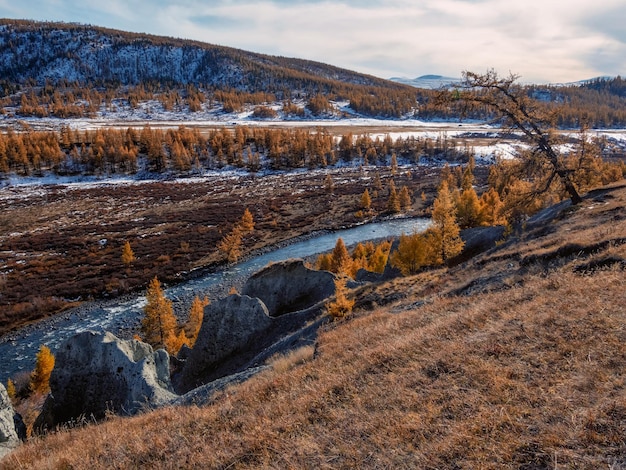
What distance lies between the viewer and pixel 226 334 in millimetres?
24406

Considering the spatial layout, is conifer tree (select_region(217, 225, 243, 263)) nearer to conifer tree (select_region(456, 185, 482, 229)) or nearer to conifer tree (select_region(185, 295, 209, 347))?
conifer tree (select_region(185, 295, 209, 347))

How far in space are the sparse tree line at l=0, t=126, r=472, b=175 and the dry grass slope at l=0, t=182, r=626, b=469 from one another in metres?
137

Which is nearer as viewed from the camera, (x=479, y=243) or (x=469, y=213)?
(x=479, y=243)

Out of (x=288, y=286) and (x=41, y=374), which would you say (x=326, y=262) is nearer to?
(x=288, y=286)

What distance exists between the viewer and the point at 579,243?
14.5 meters

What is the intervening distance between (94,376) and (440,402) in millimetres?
16135

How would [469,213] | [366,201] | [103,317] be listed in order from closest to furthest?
[103,317] < [469,213] < [366,201]

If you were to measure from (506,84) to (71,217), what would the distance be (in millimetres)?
96136

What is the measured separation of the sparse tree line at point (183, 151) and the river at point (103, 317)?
8383cm

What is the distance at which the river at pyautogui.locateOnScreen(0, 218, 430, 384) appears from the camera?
39.3 metres

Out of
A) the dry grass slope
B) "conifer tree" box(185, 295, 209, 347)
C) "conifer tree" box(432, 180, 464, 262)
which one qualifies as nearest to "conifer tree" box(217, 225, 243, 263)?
"conifer tree" box(185, 295, 209, 347)

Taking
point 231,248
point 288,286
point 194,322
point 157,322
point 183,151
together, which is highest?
point 183,151

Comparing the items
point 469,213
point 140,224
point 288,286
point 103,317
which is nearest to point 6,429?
point 288,286

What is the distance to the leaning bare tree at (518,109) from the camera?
66.6ft
